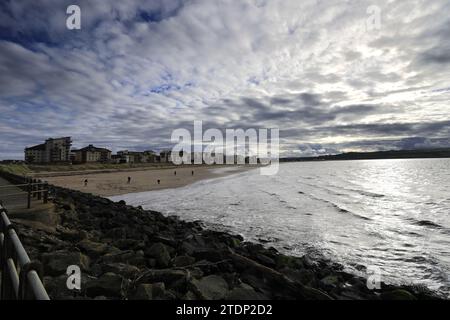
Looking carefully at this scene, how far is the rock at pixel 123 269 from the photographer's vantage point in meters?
6.10

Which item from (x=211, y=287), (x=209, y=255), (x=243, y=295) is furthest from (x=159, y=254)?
(x=243, y=295)

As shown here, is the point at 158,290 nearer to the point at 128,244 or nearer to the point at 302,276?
the point at 302,276

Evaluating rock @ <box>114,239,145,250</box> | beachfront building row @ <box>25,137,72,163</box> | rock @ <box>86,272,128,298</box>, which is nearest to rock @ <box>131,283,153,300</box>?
rock @ <box>86,272,128,298</box>

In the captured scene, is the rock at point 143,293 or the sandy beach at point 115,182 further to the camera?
the sandy beach at point 115,182

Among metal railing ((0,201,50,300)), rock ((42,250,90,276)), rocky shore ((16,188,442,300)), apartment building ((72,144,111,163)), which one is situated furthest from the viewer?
apartment building ((72,144,111,163))

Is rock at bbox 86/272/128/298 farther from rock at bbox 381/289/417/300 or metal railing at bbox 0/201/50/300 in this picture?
rock at bbox 381/289/417/300

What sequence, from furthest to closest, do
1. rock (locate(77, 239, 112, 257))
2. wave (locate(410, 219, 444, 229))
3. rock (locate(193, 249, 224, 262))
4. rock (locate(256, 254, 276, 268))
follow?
wave (locate(410, 219, 444, 229))
rock (locate(256, 254, 276, 268))
rock (locate(193, 249, 224, 262))
rock (locate(77, 239, 112, 257))

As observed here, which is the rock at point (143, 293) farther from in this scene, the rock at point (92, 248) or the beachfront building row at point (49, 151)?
the beachfront building row at point (49, 151)

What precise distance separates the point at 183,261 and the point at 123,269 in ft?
5.43

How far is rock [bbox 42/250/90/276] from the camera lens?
19.2 feet

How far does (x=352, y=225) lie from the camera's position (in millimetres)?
16234

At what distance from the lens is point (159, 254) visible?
7551 millimetres

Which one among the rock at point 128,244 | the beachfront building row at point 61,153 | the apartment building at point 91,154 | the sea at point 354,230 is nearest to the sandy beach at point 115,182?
the sea at point 354,230

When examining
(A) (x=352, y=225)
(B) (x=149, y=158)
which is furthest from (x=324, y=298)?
Result: (B) (x=149, y=158)
